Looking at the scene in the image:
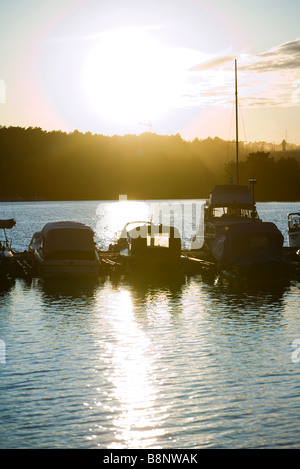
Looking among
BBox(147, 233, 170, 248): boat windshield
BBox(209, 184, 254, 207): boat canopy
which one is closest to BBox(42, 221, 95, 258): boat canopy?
BBox(147, 233, 170, 248): boat windshield

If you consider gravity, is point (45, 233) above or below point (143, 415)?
above

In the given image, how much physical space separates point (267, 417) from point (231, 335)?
872cm

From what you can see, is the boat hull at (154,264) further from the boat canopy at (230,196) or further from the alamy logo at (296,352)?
the alamy logo at (296,352)

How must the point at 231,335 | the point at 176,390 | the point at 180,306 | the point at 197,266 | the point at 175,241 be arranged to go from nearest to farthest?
1. the point at 176,390
2. the point at 231,335
3. the point at 180,306
4. the point at 175,241
5. the point at 197,266

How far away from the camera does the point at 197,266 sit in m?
43.2

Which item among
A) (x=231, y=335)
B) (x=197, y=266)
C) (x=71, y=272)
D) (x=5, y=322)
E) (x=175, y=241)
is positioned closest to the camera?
(x=231, y=335)

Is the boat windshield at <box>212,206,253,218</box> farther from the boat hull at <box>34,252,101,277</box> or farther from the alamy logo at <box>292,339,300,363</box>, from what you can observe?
the alamy logo at <box>292,339,300,363</box>

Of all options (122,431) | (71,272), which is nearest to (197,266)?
(71,272)

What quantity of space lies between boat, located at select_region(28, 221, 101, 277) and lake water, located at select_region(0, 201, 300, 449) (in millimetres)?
3992

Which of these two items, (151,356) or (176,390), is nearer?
(176,390)

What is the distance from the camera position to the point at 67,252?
116 feet

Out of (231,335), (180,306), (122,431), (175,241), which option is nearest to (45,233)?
(175,241)

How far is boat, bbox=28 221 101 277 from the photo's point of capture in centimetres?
3478
